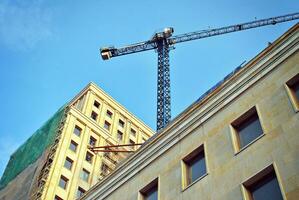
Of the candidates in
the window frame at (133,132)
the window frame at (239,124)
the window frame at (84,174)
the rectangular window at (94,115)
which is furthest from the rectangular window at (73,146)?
the window frame at (239,124)

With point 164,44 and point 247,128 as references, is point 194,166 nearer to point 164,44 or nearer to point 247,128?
point 247,128

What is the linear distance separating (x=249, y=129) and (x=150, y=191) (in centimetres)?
602

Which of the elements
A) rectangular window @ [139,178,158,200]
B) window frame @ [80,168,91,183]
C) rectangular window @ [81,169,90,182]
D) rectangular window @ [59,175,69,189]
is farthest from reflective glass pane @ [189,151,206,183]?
rectangular window @ [81,169,90,182]

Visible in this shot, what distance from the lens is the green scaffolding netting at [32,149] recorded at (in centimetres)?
5459

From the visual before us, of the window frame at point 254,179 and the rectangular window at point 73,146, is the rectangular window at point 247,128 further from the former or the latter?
the rectangular window at point 73,146

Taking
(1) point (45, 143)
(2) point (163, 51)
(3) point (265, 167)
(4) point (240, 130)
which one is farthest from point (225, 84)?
(2) point (163, 51)

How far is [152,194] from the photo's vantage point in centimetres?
2152

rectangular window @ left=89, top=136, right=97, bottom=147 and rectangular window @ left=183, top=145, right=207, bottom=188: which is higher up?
rectangular window @ left=89, top=136, right=97, bottom=147

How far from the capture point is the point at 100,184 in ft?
83.1

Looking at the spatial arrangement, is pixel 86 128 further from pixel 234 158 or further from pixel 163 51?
pixel 234 158

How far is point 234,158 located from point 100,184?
392 inches

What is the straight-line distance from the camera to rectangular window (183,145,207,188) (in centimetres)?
1955

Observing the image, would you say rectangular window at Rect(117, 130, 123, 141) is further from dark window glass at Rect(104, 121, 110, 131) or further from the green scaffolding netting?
the green scaffolding netting

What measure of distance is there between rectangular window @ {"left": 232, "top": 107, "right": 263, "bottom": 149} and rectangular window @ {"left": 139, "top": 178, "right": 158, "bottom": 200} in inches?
193
